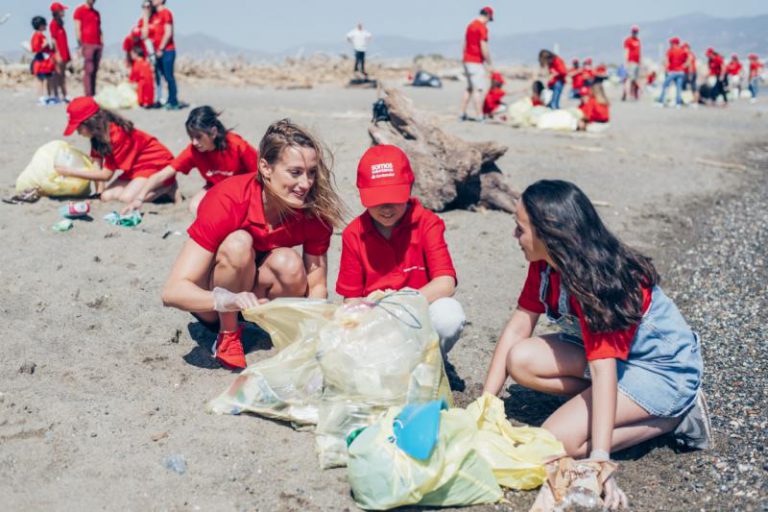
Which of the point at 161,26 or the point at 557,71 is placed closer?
→ the point at 161,26

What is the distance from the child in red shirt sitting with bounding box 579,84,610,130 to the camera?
12188 mm

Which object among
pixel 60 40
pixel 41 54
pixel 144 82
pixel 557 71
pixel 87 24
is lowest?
pixel 144 82

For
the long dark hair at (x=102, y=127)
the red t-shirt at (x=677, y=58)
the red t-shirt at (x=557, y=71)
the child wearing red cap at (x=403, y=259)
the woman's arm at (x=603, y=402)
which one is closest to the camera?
the woman's arm at (x=603, y=402)

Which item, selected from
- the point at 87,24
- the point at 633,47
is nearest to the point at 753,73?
the point at 633,47

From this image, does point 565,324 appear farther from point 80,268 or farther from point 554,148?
point 554,148

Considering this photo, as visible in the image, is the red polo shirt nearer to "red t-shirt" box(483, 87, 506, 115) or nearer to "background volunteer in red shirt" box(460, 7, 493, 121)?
"background volunteer in red shirt" box(460, 7, 493, 121)

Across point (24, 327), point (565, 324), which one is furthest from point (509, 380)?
point (24, 327)

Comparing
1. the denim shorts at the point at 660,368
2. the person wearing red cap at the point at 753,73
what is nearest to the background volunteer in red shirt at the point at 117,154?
the denim shorts at the point at 660,368

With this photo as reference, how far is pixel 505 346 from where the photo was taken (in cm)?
315

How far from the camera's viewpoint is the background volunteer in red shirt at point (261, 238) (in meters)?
3.35

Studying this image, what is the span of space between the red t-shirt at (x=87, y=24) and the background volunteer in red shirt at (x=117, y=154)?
5.89 m

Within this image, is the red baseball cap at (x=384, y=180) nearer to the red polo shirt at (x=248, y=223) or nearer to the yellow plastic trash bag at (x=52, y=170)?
the red polo shirt at (x=248, y=223)

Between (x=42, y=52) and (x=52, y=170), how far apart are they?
261 inches

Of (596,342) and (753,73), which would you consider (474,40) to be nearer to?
(596,342)
